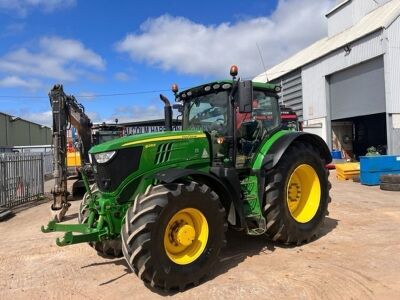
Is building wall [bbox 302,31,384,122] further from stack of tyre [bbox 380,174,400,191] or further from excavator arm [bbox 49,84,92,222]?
excavator arm [bbox 49,84,92,222]

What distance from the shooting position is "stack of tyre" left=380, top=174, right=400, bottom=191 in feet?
43.6

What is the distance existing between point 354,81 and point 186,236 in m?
20.8

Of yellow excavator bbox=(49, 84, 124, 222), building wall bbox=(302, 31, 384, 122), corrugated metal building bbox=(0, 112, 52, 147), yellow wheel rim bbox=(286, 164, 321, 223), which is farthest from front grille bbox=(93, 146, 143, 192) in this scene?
corrugated metal building bbox=(0, 112, 52, 147)

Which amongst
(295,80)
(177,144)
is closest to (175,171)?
(177,144)

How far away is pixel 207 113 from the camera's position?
22.8 feet

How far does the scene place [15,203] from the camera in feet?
45.7

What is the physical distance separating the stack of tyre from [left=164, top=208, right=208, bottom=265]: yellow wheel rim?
9.69 metres

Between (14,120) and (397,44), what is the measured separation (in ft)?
140

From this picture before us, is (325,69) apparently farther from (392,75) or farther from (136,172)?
(136,172)

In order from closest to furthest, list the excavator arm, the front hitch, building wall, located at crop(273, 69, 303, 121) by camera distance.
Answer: the front hitch
the excavator arm
building wall, located at crop(273, 69, 303, 121)

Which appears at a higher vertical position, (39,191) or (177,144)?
(177,144)

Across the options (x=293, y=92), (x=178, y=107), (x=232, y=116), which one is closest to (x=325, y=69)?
(x=293, y=92)

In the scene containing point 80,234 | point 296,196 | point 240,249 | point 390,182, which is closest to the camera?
point 80,234

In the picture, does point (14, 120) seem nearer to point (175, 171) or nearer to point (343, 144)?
point (343, 144)
